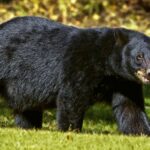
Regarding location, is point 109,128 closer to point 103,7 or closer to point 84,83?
point 84,83

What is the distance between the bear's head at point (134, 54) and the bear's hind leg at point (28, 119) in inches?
70.8

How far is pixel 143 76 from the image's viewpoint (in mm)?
9195

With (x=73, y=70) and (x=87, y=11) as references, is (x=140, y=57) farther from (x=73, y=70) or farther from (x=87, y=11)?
(x=87, y=11)

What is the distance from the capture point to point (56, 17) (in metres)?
23.5

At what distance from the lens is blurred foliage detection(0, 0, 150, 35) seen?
76.8 ft

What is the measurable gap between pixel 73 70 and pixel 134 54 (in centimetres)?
87

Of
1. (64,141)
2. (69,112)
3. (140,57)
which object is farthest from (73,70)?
(64,141)

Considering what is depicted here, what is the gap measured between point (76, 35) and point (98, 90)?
0.84m

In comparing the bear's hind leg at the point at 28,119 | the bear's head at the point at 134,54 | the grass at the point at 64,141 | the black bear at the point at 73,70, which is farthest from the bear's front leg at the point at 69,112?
the bear's hind leg at the point at 28,119

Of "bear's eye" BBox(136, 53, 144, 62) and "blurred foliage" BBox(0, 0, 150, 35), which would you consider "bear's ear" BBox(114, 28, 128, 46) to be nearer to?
"bear's eye" BBox(136, 53, 144, 62)

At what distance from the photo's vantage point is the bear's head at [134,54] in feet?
30.3

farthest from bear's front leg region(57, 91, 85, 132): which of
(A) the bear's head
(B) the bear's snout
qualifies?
(B) the bear's snout

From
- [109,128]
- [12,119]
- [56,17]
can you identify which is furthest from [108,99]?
[56,17]

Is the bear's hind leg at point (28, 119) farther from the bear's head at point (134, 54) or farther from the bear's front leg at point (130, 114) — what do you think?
the bear's head at point (134, 54)
